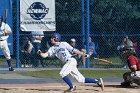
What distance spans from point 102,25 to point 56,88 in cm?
1259

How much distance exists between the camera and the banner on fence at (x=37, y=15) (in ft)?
68.3

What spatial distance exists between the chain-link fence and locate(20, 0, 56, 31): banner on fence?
2.88 ft

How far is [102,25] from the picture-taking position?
26.1 meters

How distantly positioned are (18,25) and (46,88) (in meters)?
7.38

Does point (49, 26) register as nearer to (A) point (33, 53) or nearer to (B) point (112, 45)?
(A) point (33, 53)

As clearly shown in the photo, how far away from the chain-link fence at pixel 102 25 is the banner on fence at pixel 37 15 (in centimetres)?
88

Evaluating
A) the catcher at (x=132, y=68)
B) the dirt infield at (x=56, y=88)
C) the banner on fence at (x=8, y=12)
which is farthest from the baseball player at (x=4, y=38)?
the catcher at (x=132, y=68)

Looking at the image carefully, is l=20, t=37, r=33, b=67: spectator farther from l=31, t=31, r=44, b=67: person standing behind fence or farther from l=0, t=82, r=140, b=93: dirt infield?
l=0, t=82, r=140, b=93: dirt infield

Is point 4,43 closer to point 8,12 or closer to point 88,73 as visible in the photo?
point 8,12

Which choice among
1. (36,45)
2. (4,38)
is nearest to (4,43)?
(4,38)

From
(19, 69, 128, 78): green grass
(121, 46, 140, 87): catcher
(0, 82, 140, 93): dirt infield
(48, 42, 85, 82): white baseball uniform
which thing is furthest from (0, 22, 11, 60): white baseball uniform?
(121, 46, 140, 87): catcher

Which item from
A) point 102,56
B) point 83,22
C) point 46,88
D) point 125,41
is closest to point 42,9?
point 83,22

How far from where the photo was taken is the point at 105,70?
781 inches

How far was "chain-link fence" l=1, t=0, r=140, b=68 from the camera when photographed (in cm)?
2273
